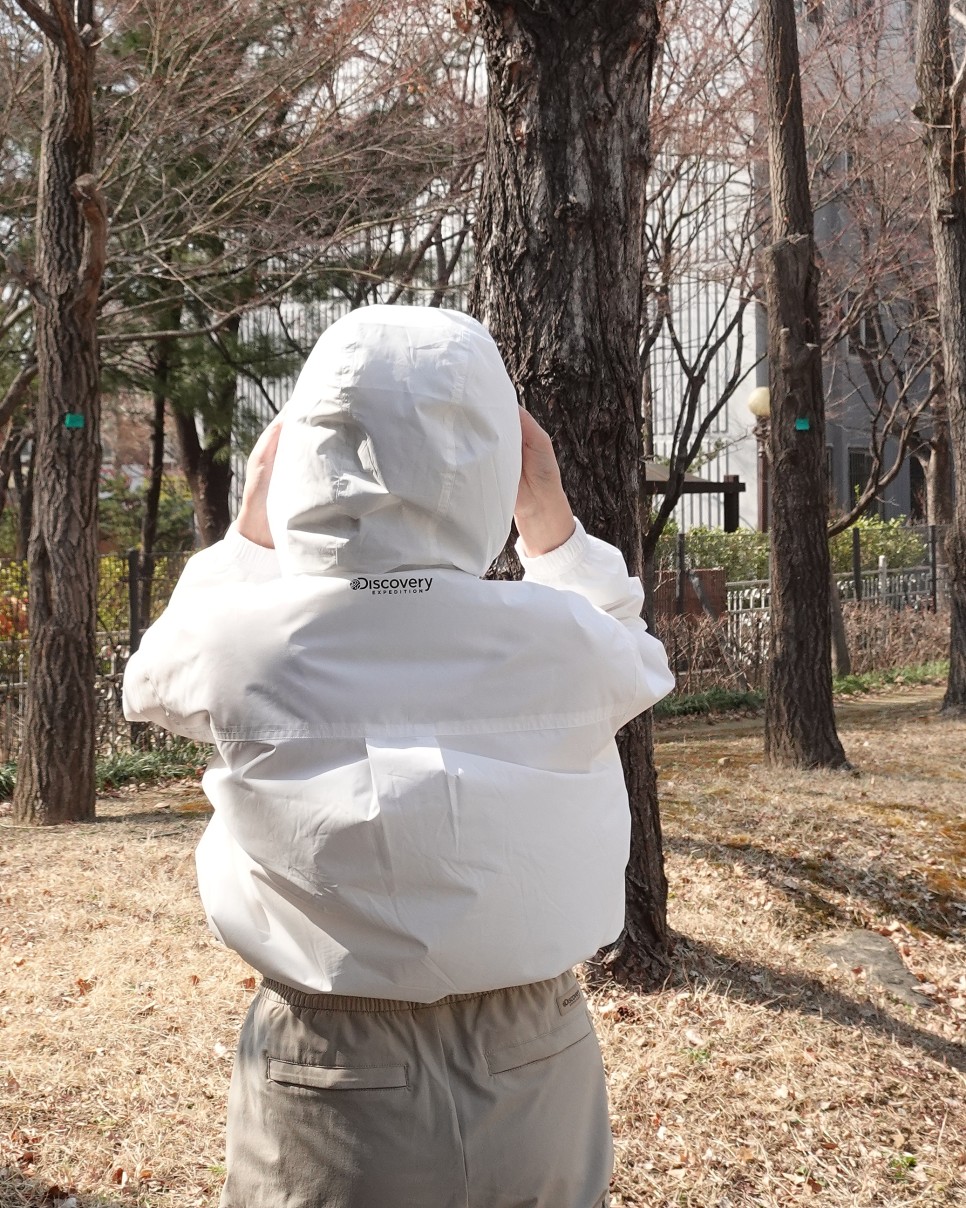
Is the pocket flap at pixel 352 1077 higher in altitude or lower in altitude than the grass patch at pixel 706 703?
higher

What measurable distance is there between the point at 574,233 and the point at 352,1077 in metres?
2.81

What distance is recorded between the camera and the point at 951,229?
10.0m

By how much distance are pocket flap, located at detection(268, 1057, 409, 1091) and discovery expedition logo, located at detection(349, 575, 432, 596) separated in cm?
56

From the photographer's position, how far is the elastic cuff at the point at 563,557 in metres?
1.70

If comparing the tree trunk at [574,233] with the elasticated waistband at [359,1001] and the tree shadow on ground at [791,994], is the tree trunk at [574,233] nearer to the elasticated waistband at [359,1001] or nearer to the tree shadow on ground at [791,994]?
the tree shadow on ground at [791,994]

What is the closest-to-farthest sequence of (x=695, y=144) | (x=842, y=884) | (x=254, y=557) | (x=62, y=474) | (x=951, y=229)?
(x=254, y=557) < (x=842, y=884) < (x=62, y=474) < (x=695, y=144) < (x=951, y=229)

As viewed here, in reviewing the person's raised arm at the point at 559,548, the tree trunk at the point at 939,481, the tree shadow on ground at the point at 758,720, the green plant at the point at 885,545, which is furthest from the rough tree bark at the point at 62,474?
the tree trunk at the point at 939,481

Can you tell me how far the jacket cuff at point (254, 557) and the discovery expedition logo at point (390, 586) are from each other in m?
0.29

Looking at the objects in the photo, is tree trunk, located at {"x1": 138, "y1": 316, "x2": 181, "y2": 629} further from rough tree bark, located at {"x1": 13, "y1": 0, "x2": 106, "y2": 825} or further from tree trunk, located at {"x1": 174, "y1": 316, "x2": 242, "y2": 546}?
rough tree bark, located at {"x1": 13, "y1": 0, "x2": 106, "y2": 825}

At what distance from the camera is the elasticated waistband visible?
4.68 feet

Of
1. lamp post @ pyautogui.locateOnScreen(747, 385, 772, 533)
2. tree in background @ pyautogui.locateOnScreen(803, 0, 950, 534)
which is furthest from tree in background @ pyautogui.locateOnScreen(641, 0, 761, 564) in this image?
lamp post @ pyautogui.locateOnScreen(747, 385, 772, 533)

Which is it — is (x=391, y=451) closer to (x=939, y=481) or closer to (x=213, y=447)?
(x=213, y=447)

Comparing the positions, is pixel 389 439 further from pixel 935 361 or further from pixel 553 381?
pixel 935 361

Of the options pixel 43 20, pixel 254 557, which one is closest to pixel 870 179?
pixel 43 20
